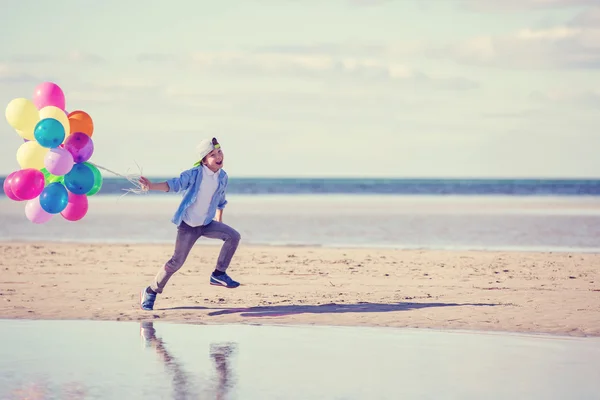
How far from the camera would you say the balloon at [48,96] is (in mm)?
10836

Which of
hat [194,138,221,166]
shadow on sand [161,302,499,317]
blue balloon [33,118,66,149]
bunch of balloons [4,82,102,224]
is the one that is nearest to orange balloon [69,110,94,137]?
bunch of balloons [4,82,102,224]

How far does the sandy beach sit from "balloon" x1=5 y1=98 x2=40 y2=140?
198cm

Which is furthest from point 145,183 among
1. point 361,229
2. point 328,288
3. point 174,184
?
point 361,229

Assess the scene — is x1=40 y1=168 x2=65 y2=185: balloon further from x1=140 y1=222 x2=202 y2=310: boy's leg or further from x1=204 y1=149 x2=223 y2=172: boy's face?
x1=204 y1=149 x2=223 y2=172: boy's face

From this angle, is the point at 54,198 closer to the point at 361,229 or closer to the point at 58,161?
Answer: the point at 58,161

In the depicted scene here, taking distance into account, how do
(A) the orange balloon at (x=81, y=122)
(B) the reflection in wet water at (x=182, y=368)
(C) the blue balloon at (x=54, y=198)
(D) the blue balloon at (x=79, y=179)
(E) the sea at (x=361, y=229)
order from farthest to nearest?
(E) the sea at (x=361, y=229)
(A) the orange balloon at (x=81, y=122)
(D) the blue balloon at (x=79, y=179)
(C) the blue balloon at (x=54, y=198)
(B) the reflection in wet water at (x=182, y=368)

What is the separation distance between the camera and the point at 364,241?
68.7ft

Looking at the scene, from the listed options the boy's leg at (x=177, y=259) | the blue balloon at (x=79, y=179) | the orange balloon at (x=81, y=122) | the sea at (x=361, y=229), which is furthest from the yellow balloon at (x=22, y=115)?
the sea at (x=361, y=229)

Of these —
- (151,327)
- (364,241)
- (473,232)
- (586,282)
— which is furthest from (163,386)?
(473,232)

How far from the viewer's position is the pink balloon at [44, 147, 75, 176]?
1009cm

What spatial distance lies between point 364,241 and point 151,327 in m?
11.8

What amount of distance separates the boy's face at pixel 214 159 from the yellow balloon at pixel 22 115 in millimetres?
1948

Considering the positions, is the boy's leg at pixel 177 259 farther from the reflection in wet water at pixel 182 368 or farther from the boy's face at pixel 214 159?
the reflection in wet water at pixel 182 368

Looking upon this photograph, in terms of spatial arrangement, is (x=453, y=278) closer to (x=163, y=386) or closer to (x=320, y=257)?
(x=320, y=257)
